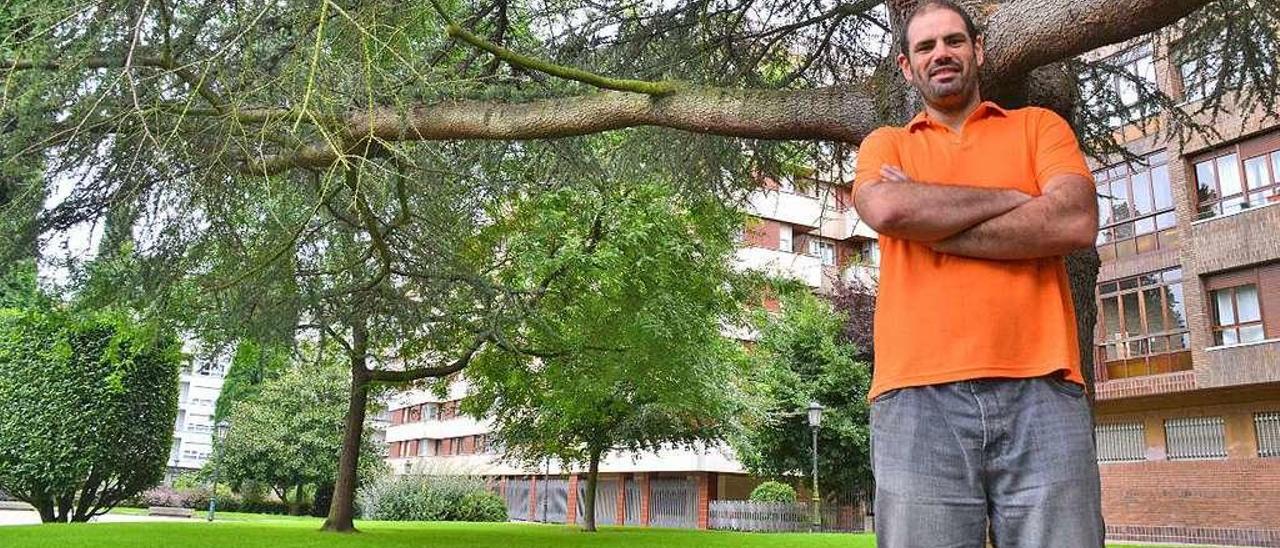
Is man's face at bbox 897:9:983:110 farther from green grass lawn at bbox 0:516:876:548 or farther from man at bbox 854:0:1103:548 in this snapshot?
green grass lawn at bbox 0:516:876:548

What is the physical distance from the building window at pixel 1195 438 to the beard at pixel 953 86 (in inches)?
876

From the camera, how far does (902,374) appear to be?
77.5 inches

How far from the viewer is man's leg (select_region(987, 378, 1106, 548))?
1.88 m

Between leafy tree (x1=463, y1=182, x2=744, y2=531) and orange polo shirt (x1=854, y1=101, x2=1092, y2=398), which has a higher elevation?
leafy tree (x1=463, y1=182, x2=744, y2=531)

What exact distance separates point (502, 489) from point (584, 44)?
3905cm

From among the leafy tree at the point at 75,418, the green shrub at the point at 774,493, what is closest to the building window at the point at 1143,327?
the green shrub at the point at 774,493

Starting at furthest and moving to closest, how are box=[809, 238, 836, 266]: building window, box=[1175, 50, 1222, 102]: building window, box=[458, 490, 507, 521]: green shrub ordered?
box=[809, 238, 836, 266]: building window → box=[458, 490, 507, 521]: green shrub → box=[1175, 50, 1222, 102]: building window

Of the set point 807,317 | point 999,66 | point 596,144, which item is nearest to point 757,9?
point 596,144

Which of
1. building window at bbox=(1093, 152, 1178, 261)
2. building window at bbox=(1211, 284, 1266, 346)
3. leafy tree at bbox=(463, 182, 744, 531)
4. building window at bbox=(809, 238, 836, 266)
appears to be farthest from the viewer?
building window at bbox=(809, 238, 836, 266)

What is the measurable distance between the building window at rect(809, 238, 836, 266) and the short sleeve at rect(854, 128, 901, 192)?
33.1 m

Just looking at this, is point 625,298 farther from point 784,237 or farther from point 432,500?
point 784,237

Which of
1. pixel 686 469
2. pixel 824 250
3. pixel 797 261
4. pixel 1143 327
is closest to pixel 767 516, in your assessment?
pixel 686 469

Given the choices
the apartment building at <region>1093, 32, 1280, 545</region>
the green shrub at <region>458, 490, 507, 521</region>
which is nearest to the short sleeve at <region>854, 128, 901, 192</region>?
the apartment building at <region>1093, 32, 1280, 545</region>

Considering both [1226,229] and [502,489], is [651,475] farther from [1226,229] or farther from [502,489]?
[1226,229]
